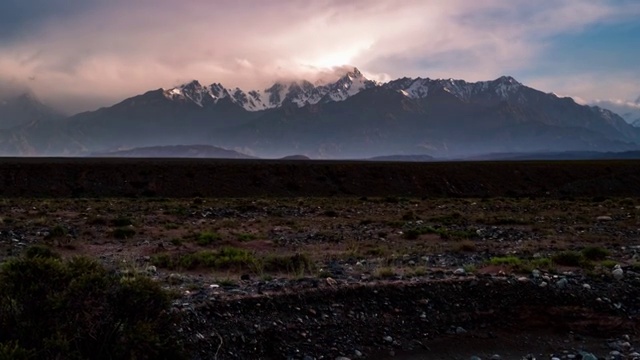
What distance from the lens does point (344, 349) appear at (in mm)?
10156

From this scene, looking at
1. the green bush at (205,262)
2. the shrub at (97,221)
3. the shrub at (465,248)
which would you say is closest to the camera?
the green bush at (205,262)

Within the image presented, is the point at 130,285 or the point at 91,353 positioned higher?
the point at 130,285

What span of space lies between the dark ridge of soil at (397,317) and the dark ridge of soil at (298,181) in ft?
166

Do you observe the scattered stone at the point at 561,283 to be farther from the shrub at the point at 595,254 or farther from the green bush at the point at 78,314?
the green bush at the point at 78,314

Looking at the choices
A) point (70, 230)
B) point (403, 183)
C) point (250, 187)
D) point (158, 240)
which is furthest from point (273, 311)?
point (403, 183)

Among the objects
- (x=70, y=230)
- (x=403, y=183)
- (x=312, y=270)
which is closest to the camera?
(x=312, y=270)

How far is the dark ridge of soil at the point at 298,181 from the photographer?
62.3 metres

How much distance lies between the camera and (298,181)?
68250 mm

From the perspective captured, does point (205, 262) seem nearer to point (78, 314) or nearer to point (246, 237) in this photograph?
point (246, 237)

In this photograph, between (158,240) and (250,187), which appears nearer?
(158,240)

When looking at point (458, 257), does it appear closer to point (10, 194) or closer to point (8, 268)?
point (8, 268)

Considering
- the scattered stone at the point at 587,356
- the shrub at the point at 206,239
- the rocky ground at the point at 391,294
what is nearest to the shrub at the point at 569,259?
the rocky ground at the point at 391,294

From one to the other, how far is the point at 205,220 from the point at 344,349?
23.7m

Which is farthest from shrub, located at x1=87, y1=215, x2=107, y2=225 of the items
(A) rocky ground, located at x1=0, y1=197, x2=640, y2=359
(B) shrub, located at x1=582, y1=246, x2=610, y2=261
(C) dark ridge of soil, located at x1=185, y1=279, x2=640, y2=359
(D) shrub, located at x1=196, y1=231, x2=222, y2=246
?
(B) shrub, located at x1=582, y1=246, x2=610, y2=261
